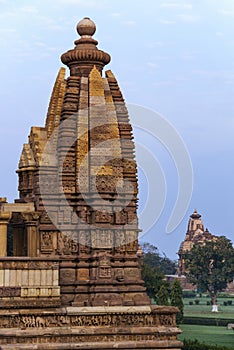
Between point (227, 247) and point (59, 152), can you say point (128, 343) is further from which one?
point (227, 247)

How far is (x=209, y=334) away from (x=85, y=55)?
25.0m

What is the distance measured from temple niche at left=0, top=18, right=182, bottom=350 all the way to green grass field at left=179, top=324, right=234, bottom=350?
59.8ft

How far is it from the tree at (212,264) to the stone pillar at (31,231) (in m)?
49.4

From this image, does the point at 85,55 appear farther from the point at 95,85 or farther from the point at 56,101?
the point at 56,101

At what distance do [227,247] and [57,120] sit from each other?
5079 cm

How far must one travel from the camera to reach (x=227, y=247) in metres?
68.3

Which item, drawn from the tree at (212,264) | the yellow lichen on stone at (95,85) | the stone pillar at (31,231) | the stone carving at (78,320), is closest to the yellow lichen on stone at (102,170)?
the stone pillar at (31,231)

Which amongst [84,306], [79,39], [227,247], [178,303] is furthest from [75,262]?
[227,247]

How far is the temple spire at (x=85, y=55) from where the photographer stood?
1919 centimetres

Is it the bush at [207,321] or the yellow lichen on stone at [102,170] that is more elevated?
the yellow lichen on stone at [102,170]

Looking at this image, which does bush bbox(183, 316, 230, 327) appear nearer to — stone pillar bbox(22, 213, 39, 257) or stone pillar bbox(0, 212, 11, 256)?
stone pillar bbox(22, 213, 39, 257)

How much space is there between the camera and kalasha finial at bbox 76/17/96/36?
63.6 ft

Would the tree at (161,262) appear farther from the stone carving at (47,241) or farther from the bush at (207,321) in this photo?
the stone carving at (47,241)

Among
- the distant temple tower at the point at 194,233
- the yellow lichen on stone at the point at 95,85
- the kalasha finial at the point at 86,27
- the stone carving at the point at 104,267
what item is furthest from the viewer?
the distant temple tower at the point at 194,233
